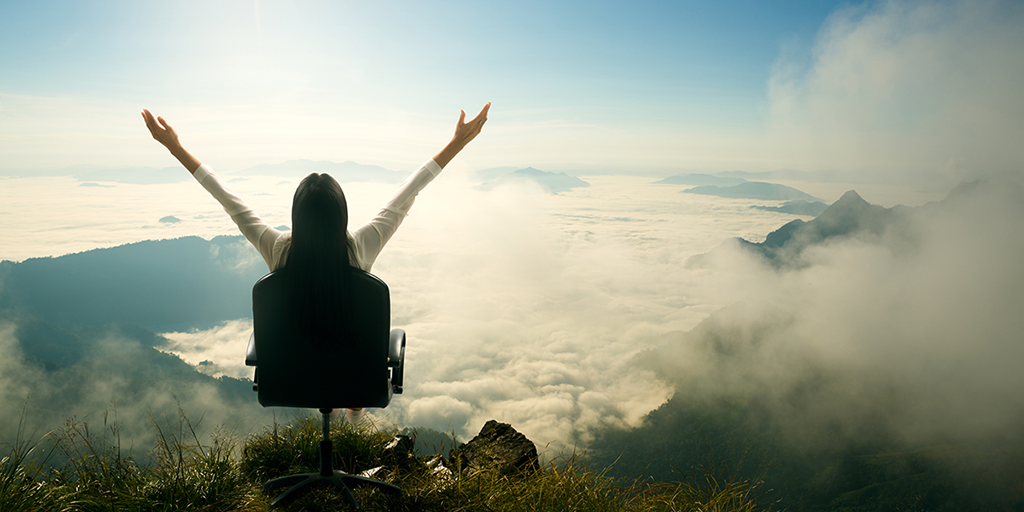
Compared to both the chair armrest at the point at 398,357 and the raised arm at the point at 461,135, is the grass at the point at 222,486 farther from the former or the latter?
the raised arm at the point at 461,135

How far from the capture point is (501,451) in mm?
3461

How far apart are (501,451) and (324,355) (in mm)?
1861

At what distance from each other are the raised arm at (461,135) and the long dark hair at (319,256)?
570 mm

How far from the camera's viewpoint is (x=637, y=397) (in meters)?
93.9

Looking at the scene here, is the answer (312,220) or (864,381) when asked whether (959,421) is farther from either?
(312,220)

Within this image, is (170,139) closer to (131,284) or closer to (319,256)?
(319,256)

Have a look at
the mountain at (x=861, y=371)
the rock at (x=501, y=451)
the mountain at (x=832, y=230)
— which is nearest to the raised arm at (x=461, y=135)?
the rock at (x=501, y=451)

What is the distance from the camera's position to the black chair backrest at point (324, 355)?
6.63ft

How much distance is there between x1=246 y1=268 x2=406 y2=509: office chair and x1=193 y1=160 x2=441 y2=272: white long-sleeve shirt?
0.16 m

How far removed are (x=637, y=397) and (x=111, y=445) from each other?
327 ft

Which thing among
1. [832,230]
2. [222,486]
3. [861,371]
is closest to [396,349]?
[222,486]

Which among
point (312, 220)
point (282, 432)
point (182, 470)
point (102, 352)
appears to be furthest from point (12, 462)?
point (102, 352)

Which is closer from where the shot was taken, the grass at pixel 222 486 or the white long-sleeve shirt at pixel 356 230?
the white long-sleeve shirt at pixel 356 230

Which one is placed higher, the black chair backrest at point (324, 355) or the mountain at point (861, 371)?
the black chair backrest at point (324, 355)
